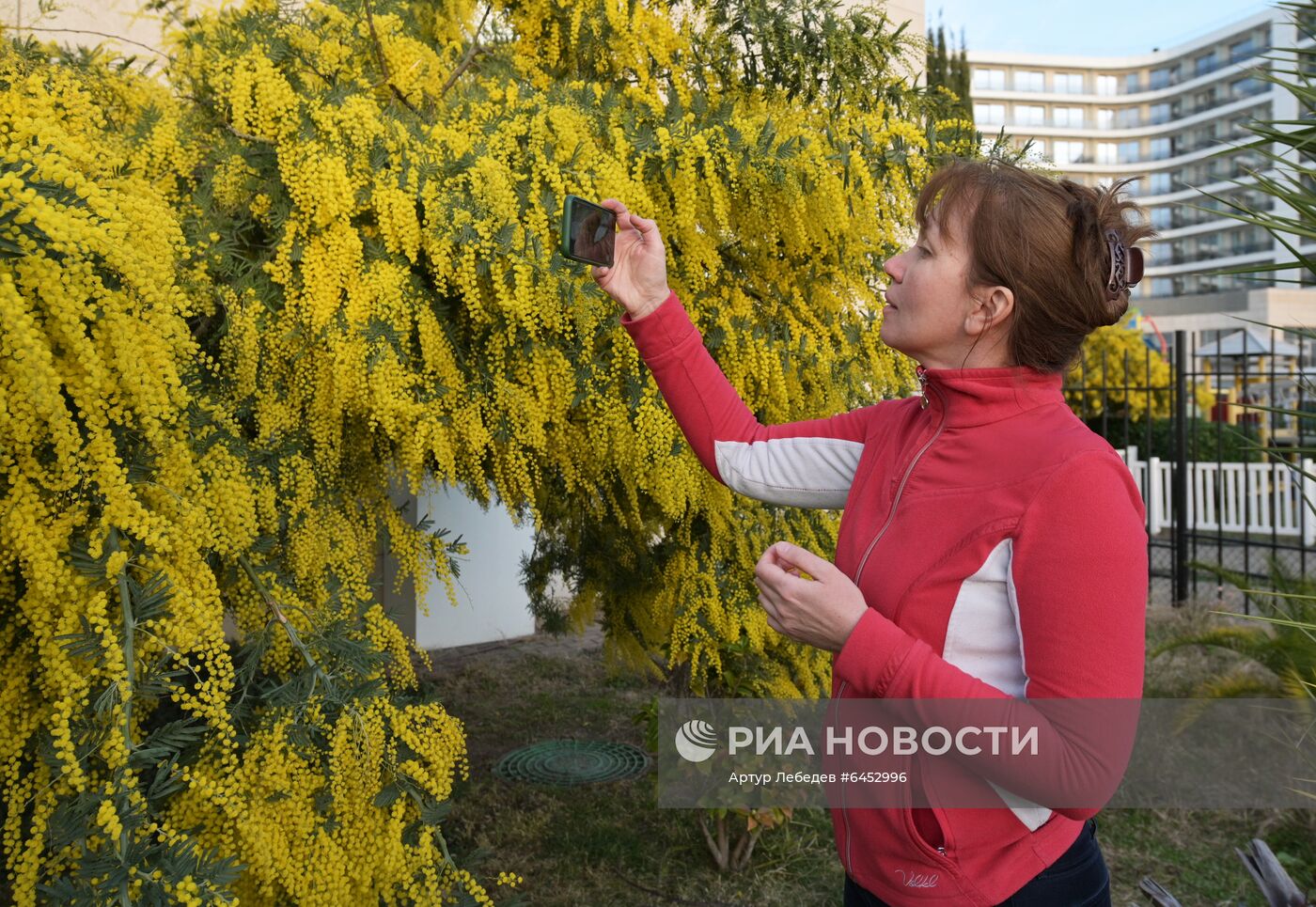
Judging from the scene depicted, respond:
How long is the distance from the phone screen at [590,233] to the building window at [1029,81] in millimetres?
81829

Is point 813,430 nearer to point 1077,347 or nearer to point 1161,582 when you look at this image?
point 1077,347

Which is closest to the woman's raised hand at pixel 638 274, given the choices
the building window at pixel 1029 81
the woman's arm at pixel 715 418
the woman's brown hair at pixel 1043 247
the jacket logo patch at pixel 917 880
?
the woman's arm at pixel 715 418

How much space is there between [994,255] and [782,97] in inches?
83.7

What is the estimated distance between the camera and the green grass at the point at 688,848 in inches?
139

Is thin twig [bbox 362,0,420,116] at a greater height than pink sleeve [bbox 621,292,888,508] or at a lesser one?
greater

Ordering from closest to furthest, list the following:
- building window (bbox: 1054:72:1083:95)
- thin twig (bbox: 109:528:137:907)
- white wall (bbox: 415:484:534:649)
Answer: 1. thin twig (bbox: 109:528:137:907)
2. white wall (bbox: 415:484:534:649)
3. building window (bbox: 1054:72:1083:95)

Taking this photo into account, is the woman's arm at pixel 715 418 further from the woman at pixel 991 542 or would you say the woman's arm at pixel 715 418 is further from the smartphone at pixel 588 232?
the woman at pixel 991 542

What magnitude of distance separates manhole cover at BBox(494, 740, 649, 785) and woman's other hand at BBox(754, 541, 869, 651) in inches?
133

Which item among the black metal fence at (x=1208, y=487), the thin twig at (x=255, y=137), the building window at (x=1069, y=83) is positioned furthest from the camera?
the building window at (x=1069, y=83)

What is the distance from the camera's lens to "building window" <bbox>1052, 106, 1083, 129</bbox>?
244 feet

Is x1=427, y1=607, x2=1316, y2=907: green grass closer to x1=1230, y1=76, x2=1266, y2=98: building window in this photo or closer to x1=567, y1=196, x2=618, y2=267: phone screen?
x1=567, y1=196, x2=618, y2=267: phone screen

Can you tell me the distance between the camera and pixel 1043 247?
1.28m

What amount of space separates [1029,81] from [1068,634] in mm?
83292

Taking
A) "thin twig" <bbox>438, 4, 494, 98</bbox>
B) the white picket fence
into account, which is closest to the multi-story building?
the white picket fence
